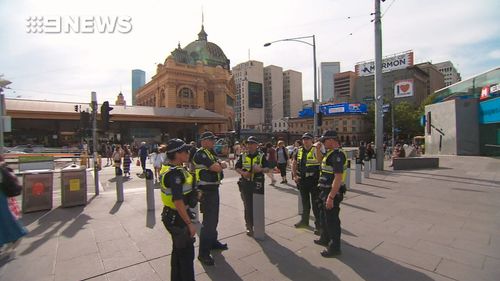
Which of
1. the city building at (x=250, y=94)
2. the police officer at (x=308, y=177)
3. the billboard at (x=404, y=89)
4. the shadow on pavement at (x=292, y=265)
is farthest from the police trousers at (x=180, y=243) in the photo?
the city building at (x=250, y=94)

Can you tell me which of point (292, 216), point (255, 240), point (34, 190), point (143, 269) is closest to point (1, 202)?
point (143, 269)

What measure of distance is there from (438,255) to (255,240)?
9.13 feet

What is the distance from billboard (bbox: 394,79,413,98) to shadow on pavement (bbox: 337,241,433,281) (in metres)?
32.4

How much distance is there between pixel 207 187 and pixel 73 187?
5.51m

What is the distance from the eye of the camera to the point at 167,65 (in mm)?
58656

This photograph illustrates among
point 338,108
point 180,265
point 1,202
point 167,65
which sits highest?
point 167,65

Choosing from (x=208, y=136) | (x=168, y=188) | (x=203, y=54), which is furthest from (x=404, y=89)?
(x=203, y=54)

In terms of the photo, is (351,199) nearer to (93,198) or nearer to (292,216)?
(292,216)

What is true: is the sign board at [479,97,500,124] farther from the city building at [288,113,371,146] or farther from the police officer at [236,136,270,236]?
the city building at [288,113,371,146]

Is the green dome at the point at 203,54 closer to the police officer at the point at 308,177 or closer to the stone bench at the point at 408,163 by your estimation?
the stone bench at the point at 408,163

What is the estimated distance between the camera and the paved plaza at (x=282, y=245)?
149 inches

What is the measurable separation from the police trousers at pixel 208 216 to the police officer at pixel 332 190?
1649 millimetres

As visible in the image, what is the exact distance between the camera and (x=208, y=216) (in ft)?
14.1

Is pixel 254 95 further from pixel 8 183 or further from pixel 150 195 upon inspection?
pixel 8 183
